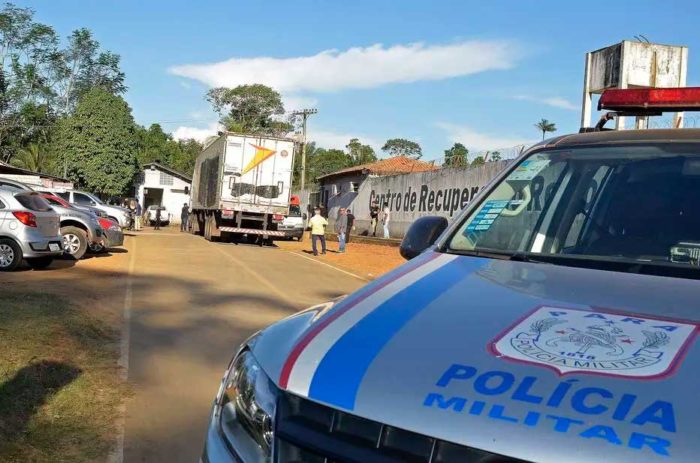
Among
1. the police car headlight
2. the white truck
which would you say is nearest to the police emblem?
the police car headlight

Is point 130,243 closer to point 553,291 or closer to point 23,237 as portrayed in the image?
point 23,237

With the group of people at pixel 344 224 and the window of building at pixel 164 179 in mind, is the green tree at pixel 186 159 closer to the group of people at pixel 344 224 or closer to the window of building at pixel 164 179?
the window of building at pixel 164 179

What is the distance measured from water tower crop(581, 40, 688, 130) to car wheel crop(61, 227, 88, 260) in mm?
11449

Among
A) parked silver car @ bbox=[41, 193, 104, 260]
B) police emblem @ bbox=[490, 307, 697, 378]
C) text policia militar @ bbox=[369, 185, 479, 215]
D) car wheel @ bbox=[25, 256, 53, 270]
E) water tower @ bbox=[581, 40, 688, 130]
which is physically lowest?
car wheel @ bbox=[25, 256, 53, 270]

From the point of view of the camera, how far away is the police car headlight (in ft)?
6.87

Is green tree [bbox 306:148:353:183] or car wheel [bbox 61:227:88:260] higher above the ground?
green tree [bbox 306:148:353:183]

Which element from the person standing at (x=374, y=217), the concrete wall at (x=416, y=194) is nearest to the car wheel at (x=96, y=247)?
the concrete wall at (x=416, y=194)

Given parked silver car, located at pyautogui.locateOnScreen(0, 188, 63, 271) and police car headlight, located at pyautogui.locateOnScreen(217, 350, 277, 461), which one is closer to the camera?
police car headlight, located at pyautogui.locateOnScreen(217, 350, 277, 461)

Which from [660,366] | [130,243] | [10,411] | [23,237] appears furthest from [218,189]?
[660,366]

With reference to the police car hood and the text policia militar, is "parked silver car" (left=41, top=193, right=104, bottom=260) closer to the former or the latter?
the police car hood

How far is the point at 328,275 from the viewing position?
16062mm

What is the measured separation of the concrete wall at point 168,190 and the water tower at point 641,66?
52802mm

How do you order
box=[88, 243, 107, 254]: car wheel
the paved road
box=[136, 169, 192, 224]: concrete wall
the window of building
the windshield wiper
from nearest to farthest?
1. the windshield wiper
2. the paved road
3. box=[88, 243, 107, 254]: car wheel
4. box=[136, 169, 192, 224]: concrete wall
5. the window of building

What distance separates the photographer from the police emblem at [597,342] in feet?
6.17
